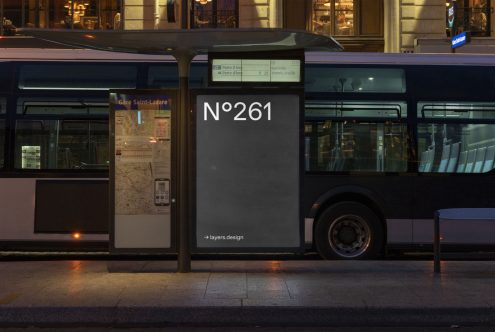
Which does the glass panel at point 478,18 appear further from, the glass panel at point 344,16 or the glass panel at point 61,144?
the glass panel at point 61,144

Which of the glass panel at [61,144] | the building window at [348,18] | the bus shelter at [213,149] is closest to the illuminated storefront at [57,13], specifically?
the building window at [348,18]

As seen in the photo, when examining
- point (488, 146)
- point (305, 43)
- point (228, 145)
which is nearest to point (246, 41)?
point (305, 43)

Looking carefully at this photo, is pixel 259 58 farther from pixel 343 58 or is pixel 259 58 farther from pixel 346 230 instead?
pixel 346 230

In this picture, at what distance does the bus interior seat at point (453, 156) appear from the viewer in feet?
35.5

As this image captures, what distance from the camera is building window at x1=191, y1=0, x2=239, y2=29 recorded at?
72.4 ft

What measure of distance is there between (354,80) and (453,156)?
198cm

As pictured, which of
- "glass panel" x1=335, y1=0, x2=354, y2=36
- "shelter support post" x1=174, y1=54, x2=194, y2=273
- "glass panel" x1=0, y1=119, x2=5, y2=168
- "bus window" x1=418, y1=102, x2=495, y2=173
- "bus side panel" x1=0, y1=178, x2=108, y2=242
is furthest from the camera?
"glass panel" x1=335, y1=0, x2=354, y2=36

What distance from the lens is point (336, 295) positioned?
7.26 meters

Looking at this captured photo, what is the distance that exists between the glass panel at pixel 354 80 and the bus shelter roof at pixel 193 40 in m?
2.34

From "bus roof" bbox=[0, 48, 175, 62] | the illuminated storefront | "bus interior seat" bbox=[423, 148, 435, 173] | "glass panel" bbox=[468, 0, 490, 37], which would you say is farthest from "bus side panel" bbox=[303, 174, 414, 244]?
the illuminated storefront

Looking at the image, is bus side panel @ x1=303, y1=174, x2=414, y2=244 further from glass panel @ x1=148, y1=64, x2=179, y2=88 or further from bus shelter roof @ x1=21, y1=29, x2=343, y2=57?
bus shelter roof @ x1=21, y1=29, x2=343, y2=57

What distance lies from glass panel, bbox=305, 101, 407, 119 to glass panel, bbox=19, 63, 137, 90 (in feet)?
9.62

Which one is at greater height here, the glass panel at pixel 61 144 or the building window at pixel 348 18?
the building window at pixel 348 18
